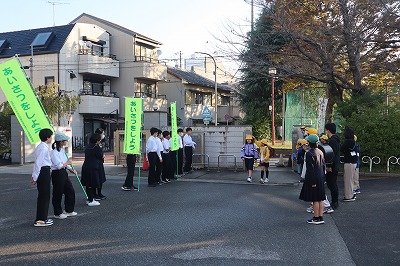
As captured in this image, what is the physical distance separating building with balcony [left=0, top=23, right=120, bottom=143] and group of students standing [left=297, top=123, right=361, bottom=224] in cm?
2113

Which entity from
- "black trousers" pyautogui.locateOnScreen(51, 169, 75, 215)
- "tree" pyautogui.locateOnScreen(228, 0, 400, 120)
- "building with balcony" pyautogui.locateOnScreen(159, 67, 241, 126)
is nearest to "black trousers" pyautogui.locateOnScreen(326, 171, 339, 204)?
"black trousers" pyautogui.locateOnScreen(51, 169, 75, 215)

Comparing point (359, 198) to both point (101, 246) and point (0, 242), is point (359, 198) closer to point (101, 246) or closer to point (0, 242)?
point (101, 246)

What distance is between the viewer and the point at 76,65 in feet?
90.9

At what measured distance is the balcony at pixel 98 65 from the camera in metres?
27.7

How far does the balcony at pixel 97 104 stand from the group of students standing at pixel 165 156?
50.5ft

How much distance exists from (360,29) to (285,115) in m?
10.9

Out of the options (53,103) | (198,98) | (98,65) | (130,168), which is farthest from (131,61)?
(130,168)

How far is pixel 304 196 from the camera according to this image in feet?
22.5

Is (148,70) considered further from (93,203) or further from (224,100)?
(93,203)

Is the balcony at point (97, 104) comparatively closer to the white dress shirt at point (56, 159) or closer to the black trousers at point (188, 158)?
the black trousers at point (188, 158)

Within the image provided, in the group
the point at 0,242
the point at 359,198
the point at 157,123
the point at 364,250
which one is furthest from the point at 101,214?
the point at 157,123

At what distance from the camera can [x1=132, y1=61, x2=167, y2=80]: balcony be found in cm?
3105

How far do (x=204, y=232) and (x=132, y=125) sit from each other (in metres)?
5.27

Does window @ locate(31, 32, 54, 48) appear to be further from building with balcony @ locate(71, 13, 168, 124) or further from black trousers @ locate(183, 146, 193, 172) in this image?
black trousers @ locate(183, 146, 193, 172)
